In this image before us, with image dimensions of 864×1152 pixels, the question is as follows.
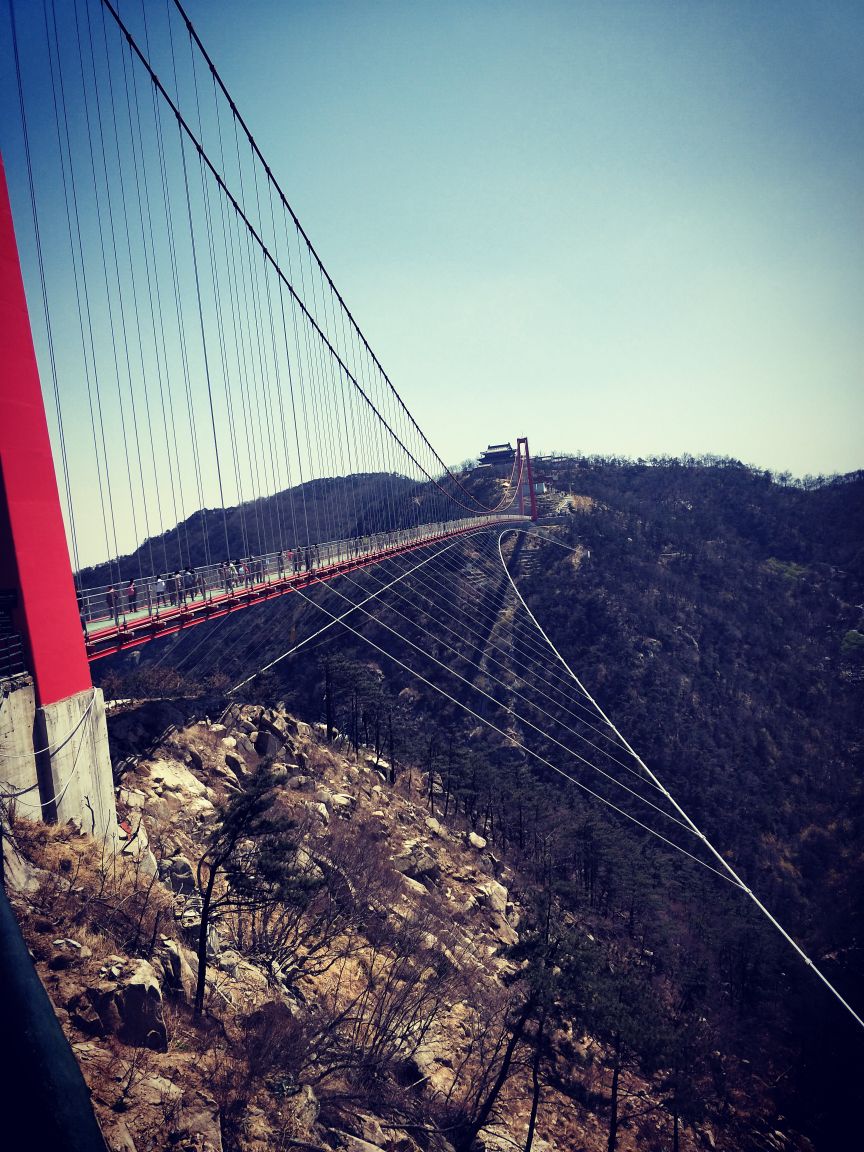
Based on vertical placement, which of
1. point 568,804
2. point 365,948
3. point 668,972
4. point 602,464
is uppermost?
point 602,464

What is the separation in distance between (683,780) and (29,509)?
4214cm

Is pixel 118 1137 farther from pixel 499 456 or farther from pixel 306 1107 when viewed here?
pixel 499 456

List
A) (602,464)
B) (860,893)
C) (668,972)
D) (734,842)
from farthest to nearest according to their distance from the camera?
1. (602,464)
2. (734,842)
3. (860,893)
4. (668,972)

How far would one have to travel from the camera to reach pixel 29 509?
10414 millimetres

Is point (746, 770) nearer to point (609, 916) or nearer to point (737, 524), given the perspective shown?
point (609, 916)

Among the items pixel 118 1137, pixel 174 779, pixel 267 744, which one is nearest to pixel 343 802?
pixel 267 744

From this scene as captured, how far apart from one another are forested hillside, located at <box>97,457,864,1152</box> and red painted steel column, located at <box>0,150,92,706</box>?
37.2 feet

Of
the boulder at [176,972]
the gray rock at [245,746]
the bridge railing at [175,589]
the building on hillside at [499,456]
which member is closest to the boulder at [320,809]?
the gray rock at [245,746]

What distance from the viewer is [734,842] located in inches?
1506

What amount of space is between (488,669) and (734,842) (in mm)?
20498

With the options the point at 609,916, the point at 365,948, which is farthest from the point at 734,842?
the point at 365,948

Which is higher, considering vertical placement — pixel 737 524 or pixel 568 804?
pixel 737 524

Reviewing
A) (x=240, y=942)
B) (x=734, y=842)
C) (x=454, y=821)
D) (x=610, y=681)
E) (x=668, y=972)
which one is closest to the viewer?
(x=240, y=942)

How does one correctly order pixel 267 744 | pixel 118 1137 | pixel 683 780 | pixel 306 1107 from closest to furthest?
pixel 118 1137
pixel 306 1107
pixel 267 744
pixel 683 780
